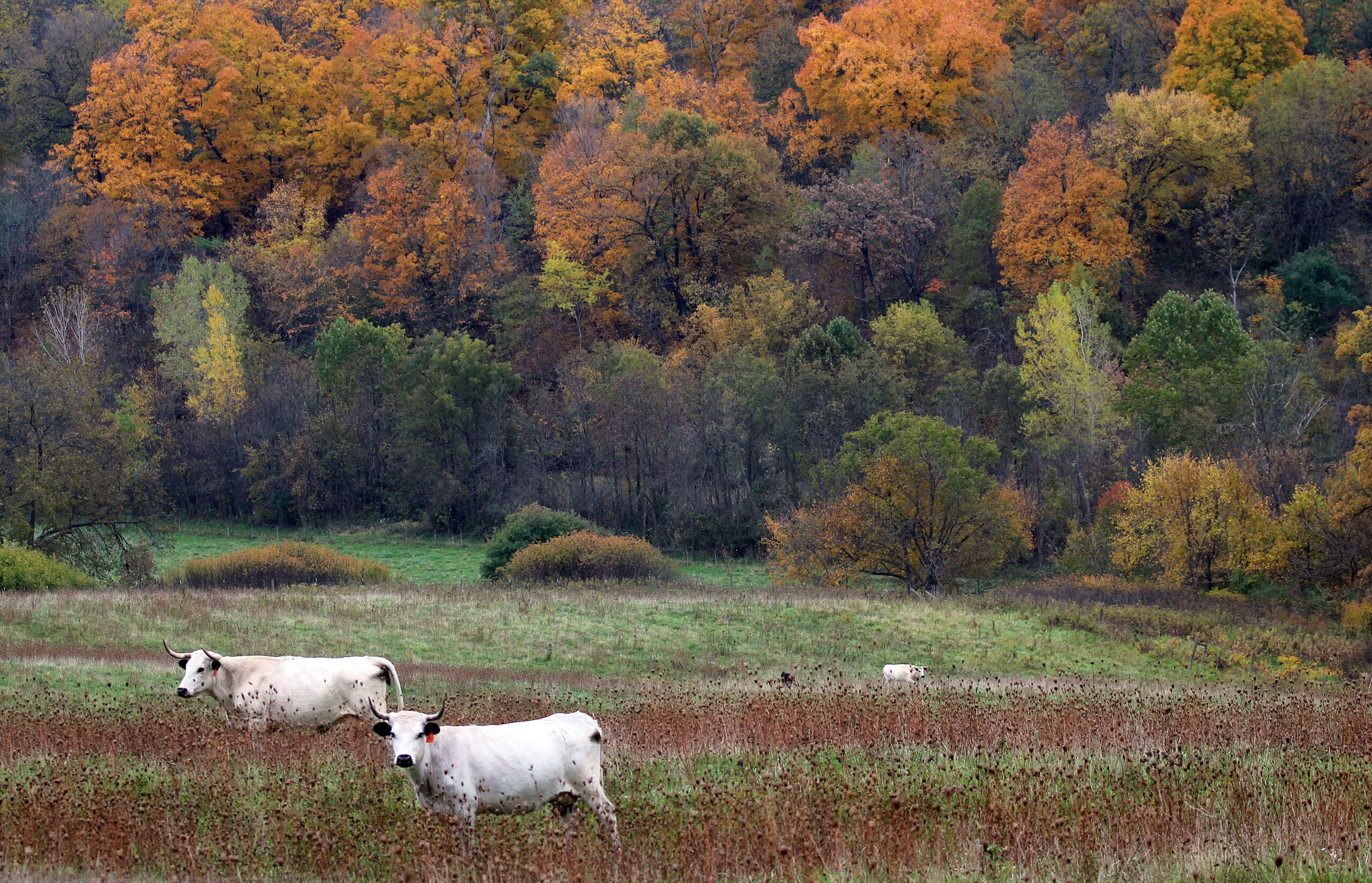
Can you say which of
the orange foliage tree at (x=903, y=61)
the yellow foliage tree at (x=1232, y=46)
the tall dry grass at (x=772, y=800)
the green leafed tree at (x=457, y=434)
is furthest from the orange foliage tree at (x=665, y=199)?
the tall dry grass at (x=772, y=800)

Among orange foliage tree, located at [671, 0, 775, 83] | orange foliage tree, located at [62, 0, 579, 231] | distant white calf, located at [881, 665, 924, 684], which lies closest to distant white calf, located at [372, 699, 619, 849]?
distant white calf, located at [881, 665, 924, 684]

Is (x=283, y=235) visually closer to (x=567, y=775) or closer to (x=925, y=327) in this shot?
(x=925, y=327)

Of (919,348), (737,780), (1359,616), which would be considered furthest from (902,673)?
(919,348)

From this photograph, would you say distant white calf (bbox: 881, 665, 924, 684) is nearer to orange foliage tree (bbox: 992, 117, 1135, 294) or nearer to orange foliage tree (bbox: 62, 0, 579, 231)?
orange foliage tree (bbox: 992, 117, 1135, 294)

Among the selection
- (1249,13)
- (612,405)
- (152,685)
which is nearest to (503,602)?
(152,685)

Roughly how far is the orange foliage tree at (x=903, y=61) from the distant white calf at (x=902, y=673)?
54371 mm

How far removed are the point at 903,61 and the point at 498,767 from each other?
6708cm

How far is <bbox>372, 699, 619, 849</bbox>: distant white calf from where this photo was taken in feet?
29.1

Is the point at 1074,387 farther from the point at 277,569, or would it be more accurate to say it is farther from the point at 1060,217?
the point at 277,569

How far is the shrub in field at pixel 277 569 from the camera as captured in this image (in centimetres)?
3784

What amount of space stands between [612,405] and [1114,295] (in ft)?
86.4

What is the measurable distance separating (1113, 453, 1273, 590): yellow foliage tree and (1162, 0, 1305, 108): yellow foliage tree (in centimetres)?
3032

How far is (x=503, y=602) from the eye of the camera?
31.1m

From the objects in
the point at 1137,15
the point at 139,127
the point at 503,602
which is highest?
the point at 1137,15
